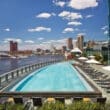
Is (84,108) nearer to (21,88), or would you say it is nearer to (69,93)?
(69,93)

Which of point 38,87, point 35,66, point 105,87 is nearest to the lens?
point 105,87

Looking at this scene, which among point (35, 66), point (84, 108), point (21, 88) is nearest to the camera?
point (84, 108)

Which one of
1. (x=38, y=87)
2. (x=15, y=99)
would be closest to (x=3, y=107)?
(x=15, y=99)

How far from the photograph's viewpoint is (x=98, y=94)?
19766mm

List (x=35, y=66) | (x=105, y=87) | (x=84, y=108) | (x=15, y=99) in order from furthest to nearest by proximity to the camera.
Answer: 1. (x=35, y=66)
2. (x=105, y=87)
3. (x=15, y=99)
4. (x=84, y=108)

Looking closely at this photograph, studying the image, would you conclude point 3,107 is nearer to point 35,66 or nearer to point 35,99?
point 35,99

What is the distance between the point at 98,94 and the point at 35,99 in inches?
194

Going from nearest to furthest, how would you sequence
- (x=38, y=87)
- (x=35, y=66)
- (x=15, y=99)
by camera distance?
(x=15, y=99), (x=38, y=87), (x=35, y=66)

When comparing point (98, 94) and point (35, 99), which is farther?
point (98, 94)

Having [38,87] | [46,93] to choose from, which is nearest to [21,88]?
[38,87]

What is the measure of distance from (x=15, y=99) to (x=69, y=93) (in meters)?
4.76

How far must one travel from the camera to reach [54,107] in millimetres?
11508

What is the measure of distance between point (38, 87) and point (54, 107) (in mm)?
16822

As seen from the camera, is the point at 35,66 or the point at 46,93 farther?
the point at 35,66
